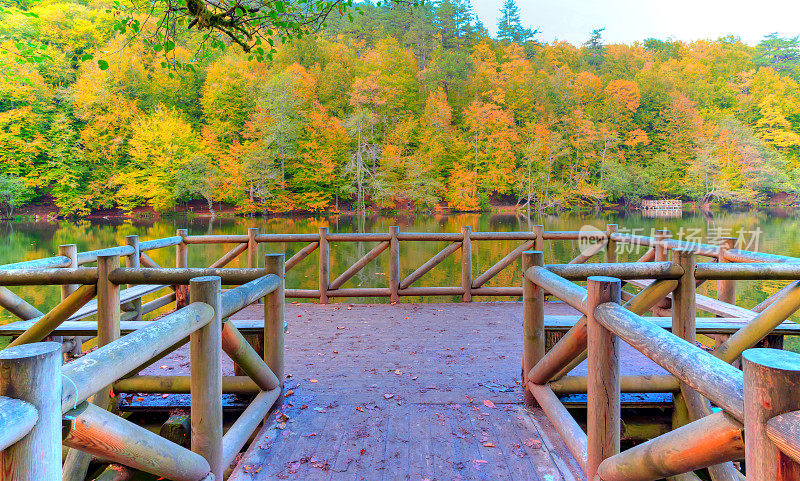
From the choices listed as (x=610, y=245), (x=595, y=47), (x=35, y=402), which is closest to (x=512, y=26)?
(x=595, y=47)

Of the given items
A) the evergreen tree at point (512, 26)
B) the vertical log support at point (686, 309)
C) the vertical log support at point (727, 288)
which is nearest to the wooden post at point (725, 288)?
the vertical log support at point (727, 288)

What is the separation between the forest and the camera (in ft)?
96.3

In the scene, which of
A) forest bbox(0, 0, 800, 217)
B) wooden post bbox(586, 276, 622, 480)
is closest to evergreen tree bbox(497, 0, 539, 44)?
forest bbox(0, 0, 800, 217)

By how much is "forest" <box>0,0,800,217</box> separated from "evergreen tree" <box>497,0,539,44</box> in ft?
17.7

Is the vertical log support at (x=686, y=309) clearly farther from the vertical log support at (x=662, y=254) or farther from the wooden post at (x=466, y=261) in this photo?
the wooden post at (x=466, y=261)

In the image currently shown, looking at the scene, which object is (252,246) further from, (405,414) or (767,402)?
(767,402)

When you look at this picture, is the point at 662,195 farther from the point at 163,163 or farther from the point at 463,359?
the point at 463,359

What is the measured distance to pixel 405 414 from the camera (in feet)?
9.74

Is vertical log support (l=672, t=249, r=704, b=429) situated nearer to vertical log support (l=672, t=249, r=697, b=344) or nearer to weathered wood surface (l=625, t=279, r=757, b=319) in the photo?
vertical log support (l=672, t=249, r=697, b=344)

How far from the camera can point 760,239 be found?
1981 centimetres

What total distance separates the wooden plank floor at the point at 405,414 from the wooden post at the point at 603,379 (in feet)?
1.22

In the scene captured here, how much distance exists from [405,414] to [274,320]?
102 cm

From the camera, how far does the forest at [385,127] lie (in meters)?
29.3

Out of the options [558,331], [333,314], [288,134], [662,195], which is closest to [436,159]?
[288,134]
